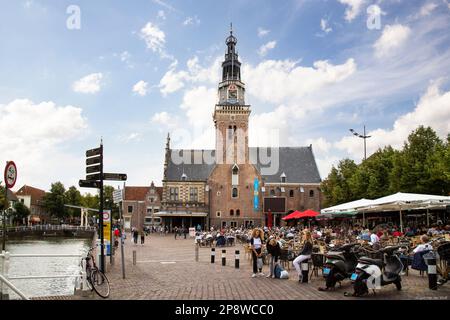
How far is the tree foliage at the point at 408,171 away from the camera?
31594 millimetres

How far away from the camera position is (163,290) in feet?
33.4

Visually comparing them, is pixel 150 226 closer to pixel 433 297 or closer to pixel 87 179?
pixel 87 179

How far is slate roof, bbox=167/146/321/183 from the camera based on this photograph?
65.2m

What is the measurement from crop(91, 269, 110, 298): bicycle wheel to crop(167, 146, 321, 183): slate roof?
5432cm

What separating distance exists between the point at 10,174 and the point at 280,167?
59237mm

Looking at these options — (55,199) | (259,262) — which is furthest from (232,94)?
(259,262)

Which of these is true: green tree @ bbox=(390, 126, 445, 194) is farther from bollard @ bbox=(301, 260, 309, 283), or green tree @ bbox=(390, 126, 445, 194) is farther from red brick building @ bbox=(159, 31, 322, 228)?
red brick building @ bbox=(159, 31, 322, 228)

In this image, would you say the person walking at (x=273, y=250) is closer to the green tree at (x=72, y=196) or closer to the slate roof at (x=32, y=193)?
the green tree at (x=72, y=196)

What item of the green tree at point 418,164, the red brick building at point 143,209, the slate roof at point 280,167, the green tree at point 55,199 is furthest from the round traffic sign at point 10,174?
the green tree at point 55,199

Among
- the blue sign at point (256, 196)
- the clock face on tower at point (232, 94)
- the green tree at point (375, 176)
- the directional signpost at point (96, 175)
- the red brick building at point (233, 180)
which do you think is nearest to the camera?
the directional signpost at point (96, 175)

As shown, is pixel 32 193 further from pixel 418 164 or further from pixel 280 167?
pixel 418 164

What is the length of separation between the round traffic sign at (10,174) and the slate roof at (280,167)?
5515 cm
